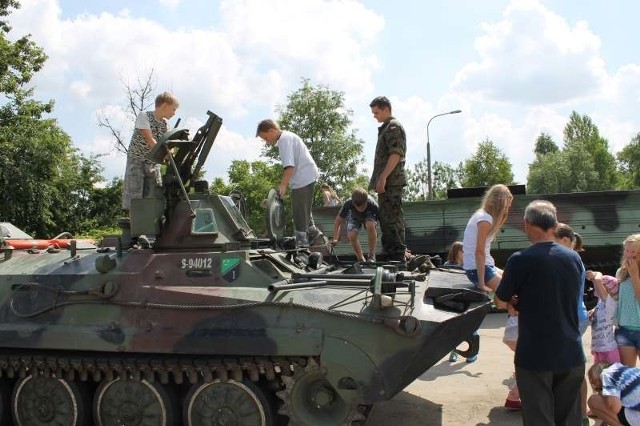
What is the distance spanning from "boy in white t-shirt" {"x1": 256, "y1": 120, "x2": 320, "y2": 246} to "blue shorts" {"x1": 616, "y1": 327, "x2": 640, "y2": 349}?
3.44 metres

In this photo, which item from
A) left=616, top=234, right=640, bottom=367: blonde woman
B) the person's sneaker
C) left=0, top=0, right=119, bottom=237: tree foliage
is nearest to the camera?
left=616, top=234, right=640, bottom=367: blonde woman

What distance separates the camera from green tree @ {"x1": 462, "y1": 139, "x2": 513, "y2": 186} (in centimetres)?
5091

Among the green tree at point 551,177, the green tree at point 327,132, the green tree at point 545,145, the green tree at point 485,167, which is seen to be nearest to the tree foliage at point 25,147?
the green tree at point 327,132

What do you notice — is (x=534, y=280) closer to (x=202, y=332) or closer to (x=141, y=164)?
(x=202, y=332)

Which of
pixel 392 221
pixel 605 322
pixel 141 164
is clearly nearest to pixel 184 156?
pixel 141 164

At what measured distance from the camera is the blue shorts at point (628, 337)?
239 inches

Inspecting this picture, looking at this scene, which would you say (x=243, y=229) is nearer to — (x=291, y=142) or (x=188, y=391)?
(x=291, y=142)

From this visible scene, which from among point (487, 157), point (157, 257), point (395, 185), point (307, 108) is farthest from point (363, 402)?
point (487, 157)

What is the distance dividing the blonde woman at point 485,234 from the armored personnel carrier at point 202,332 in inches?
13.9

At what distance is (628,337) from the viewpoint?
6109 mm

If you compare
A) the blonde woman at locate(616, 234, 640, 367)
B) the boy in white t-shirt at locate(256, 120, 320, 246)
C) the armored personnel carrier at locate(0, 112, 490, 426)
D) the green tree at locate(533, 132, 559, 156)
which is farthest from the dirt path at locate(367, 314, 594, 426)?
the green tree at locate(533, 132, 559, 156)

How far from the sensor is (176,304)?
6008 millimetres

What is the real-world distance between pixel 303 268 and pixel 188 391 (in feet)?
5.73

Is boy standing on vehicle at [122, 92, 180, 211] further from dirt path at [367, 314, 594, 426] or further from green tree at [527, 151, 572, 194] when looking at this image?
green tree at [527, 151, 572, 194]
